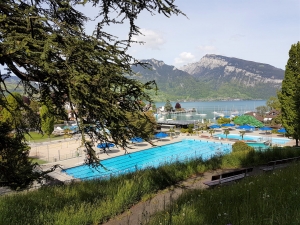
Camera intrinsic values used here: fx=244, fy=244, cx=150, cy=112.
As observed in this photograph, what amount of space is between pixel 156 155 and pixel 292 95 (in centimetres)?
1369

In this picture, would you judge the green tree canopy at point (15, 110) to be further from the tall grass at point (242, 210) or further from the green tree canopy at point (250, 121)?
the green tree canopy at point (250, 121)

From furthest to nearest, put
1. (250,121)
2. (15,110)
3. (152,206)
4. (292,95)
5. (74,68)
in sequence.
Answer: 1. (250,121)
2. (292,95)
3. (152,206)
4. (15,110)
5. (74,68)

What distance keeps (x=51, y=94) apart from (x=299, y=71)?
22311mm

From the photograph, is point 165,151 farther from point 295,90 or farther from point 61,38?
point 61,38

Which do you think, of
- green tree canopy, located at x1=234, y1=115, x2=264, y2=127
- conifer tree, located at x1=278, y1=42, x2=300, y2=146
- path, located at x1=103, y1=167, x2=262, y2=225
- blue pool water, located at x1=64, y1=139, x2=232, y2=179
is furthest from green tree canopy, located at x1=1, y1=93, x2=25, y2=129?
green tree canopy, located at x1=234, y1=115, x2=264, y2=127

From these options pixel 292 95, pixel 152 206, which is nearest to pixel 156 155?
pixel 292 95

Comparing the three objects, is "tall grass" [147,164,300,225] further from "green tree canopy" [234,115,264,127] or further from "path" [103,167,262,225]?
"green tree canopy" [234,115,264,127]

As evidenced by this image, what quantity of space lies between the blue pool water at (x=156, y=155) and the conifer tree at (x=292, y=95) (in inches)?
222

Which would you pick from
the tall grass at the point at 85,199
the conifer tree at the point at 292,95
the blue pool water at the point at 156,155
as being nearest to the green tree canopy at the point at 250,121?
the blue pool water at the point at 156,155

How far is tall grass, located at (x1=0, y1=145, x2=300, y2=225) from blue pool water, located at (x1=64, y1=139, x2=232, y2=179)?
11072 mm

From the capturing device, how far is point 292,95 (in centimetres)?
2120

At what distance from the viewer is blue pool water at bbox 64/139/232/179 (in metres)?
19.5

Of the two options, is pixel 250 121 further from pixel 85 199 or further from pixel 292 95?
pixel 85 199

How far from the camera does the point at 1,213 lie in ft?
14.0
